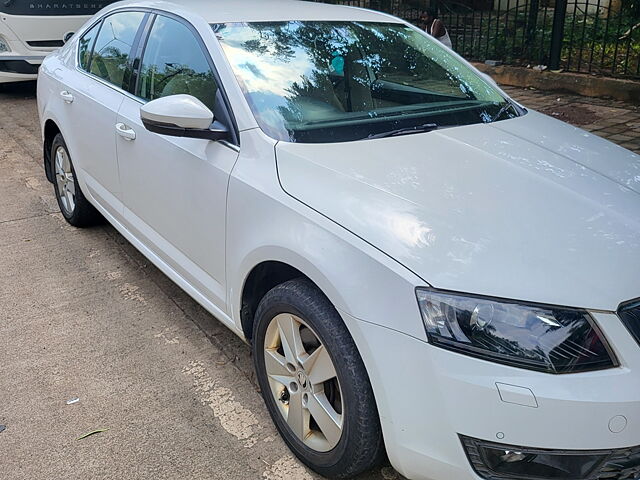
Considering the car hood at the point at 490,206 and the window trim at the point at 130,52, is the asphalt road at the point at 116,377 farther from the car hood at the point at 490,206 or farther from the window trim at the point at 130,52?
the window trim at the point at 130,52

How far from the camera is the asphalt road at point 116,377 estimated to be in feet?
8.76

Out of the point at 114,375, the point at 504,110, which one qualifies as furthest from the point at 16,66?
the point at 504,110

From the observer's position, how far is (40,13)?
30.6 ft

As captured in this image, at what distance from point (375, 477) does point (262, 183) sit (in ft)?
3.99

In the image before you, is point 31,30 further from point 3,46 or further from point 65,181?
point 65,181

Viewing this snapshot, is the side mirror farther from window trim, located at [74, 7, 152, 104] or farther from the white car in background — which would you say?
Result: the white car in background

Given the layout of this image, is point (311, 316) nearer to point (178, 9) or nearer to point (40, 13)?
point (178, 9)

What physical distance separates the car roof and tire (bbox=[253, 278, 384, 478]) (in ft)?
5.06

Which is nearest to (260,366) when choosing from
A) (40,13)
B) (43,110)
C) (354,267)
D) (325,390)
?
(325,390)

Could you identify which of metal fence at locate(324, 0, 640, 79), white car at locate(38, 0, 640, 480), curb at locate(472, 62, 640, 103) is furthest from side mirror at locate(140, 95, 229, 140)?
metal fence at locate(324, 0, 640, 79)

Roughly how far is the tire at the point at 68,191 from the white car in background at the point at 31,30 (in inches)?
193

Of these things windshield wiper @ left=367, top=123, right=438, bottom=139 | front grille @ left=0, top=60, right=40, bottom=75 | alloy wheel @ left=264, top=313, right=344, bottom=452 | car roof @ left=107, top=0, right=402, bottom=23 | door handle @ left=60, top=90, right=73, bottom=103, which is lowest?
alloy wheel @ left=264, top=313, right=344, bottom=452

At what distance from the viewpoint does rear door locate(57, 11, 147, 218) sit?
3861 millimetres

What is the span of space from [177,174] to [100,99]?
3.93ft
